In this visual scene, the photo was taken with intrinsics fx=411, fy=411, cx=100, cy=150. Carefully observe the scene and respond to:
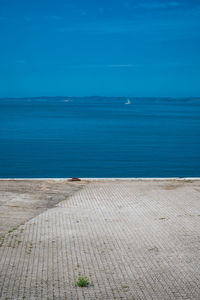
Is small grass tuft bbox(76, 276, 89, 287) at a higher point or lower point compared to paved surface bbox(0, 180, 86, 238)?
higher

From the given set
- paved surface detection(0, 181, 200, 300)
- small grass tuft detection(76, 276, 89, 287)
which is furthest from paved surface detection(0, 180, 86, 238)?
small grass tuft detection(76, 276, 89, 287)

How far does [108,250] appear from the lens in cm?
924

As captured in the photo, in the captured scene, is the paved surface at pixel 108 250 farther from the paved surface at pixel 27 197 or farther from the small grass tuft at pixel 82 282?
the paved surface at pixel 27 197

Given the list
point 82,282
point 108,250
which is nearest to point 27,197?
point 108,250

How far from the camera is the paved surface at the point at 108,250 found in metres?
7.32

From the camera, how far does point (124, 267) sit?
830cm

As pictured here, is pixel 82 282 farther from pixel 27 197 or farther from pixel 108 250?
pixel 27 197

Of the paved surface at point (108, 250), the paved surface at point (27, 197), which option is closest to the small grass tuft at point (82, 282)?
the paved surface at point (108, 250)

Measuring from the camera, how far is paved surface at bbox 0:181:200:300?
24.0 feet

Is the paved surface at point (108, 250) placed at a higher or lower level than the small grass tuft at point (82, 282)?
lower

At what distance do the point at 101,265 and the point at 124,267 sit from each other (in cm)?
47

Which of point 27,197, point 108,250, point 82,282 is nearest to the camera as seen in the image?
point 82,282

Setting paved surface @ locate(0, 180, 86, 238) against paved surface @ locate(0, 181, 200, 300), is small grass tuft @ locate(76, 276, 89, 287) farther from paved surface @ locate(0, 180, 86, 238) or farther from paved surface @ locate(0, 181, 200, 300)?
Answer: paved surface @ locate(0, 180, 86, 238)

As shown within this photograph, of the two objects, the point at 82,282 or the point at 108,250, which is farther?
the point at 108,250
